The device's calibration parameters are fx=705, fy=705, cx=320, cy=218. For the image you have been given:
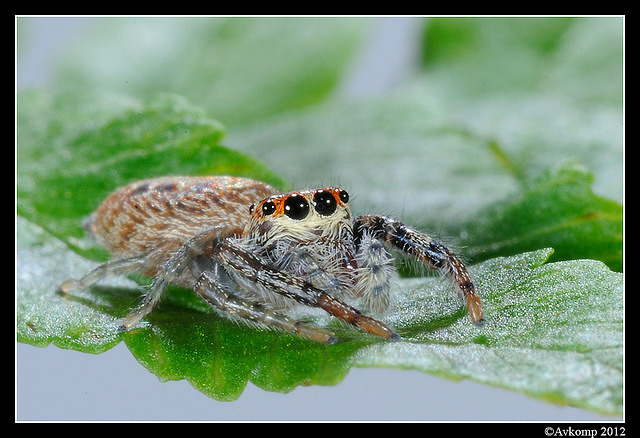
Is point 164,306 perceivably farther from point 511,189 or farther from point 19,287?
point 511,189

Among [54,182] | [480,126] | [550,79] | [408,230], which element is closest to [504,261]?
[408,230]

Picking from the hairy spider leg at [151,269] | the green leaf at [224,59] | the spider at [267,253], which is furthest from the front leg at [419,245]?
the green leaf at [224,59]

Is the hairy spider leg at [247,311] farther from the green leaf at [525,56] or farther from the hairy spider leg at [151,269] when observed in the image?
the green leaf at [525,56]

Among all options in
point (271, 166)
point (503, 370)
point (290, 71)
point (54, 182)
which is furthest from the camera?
point (290, 71)

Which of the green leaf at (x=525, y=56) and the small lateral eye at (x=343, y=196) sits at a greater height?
the green leaf at (x=525, y=56)

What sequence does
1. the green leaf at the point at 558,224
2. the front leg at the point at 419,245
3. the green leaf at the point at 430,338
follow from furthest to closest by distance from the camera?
the green leaf at the point at 558,224 < the front leg at the point at 419,245 < the green leaf at the point at 430,338

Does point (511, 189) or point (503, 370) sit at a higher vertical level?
point (511, 189)
